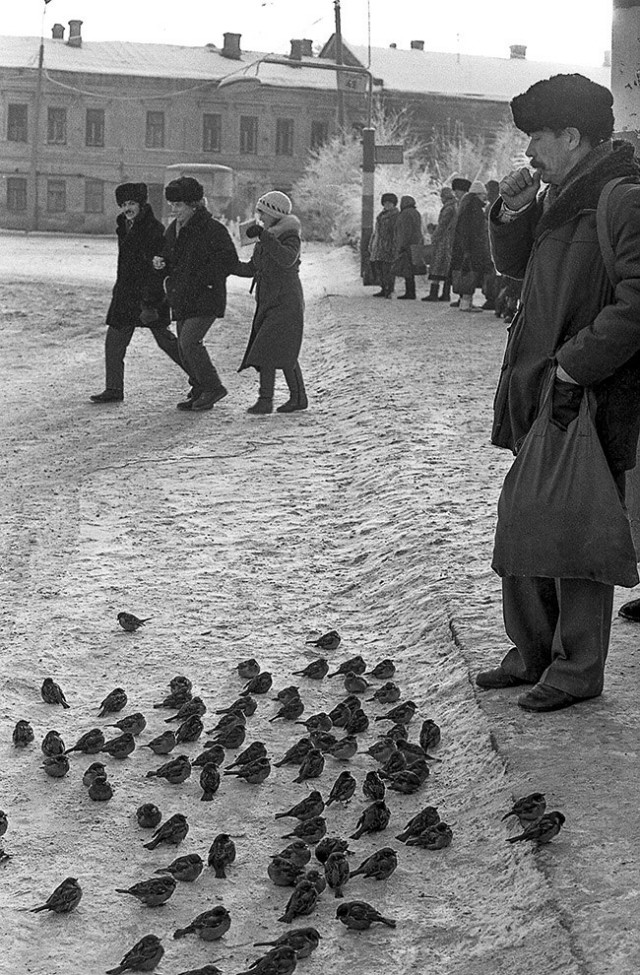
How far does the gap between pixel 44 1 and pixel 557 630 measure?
50146 millimetres

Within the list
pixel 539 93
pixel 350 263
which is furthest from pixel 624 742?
pixel 350 263

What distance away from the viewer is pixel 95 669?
6422 millimetres

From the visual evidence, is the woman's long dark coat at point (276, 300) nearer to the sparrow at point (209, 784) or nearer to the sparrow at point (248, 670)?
the sparrow at point (248, 670)

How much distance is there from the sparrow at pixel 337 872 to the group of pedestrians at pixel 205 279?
7.77m

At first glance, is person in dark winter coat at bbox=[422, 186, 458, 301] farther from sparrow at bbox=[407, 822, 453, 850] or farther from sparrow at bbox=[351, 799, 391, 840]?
sparrow at bbox=[407, 822, 453, 850]

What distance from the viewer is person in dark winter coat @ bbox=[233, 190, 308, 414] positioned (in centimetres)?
1188

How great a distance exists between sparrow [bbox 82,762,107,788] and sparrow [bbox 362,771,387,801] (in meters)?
0.92

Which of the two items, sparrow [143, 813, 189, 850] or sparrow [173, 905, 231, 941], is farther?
sparrow [143, 813, 189, 850]

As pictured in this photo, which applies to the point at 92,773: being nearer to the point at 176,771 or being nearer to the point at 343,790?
the point at 176,771

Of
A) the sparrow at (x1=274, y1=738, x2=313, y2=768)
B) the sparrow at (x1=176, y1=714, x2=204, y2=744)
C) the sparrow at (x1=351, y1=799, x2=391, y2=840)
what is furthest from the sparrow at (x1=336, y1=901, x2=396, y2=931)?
the sparrow at (x1=176, y1=714, x2=204, y2=744)

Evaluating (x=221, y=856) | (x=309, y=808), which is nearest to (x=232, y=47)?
(x=309, y=808)

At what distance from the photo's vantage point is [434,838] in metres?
4.61

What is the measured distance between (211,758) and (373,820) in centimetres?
78

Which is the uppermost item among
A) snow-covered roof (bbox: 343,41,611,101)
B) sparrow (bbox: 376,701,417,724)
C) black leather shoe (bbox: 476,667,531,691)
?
snow-covered roof (bbox: 343,41,611,101)
